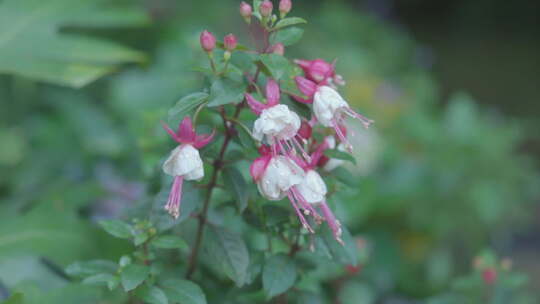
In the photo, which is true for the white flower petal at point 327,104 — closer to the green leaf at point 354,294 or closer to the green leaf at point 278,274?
the green leaf at point 278,274

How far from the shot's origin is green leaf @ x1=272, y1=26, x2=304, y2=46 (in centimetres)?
82

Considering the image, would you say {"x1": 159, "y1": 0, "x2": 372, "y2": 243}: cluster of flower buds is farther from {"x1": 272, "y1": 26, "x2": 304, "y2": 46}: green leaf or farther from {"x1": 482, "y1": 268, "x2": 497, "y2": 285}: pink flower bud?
{"x1": 482, "y1": 268, "x2": 497, "y2": 285}: pink flower bud

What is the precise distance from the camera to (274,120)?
2.35 feet

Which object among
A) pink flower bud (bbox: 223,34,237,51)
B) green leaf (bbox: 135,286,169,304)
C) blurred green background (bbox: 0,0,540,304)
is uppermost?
pink flower bud (bbox: 223,34,237,51)

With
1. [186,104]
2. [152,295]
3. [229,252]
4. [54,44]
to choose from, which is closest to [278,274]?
[229,252]

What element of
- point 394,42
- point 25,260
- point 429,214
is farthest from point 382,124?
point 25,260

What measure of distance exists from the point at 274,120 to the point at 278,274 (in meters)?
0.25

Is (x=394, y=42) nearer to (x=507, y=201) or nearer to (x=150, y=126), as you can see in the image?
(x=507, y=201)

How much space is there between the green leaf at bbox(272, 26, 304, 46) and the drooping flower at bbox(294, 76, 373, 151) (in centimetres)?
5

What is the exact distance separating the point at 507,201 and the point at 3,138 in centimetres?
155

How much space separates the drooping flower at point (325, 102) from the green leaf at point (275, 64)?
44mm

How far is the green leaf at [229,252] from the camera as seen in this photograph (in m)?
0.83

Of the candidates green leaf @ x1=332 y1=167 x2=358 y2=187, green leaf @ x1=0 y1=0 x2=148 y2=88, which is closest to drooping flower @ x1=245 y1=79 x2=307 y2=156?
green leaf @ x1=332 y1=167 x2=358 y2=187

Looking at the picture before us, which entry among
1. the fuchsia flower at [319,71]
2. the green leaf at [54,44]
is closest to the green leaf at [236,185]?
the fuchsia flower at [319,71]
